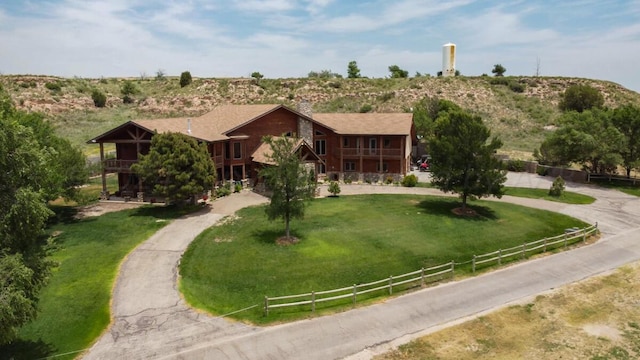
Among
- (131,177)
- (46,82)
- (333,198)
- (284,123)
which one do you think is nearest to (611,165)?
(333,198)

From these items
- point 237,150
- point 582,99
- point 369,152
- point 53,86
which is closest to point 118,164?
point 237,150

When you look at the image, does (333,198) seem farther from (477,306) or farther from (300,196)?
(477,306)

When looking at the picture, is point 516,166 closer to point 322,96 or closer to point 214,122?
point 214,122

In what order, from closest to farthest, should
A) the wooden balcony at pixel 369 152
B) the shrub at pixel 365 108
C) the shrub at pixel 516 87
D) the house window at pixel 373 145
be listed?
1. the wooden balcony at pixel 369 152
2. the house window at pixel 373 145
3. the shrub at pixel 365 108
4. the shrub at pixel 516 87

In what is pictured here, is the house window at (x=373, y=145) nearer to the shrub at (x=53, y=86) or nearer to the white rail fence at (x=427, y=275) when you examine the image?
the white rail fence at (x=427, y=275)

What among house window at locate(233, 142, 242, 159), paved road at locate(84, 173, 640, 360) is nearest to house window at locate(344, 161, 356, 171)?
house window at locate(233, 142, 242, 159)

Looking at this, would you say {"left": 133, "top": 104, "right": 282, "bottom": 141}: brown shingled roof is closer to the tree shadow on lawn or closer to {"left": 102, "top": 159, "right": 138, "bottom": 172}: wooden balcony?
{"left": 102, "top": 159, "right": 138, "bottom": 172}: wooden balcony

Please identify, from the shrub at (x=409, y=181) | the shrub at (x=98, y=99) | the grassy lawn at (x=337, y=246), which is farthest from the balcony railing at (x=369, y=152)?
the shrub at (x=98, y=99)
